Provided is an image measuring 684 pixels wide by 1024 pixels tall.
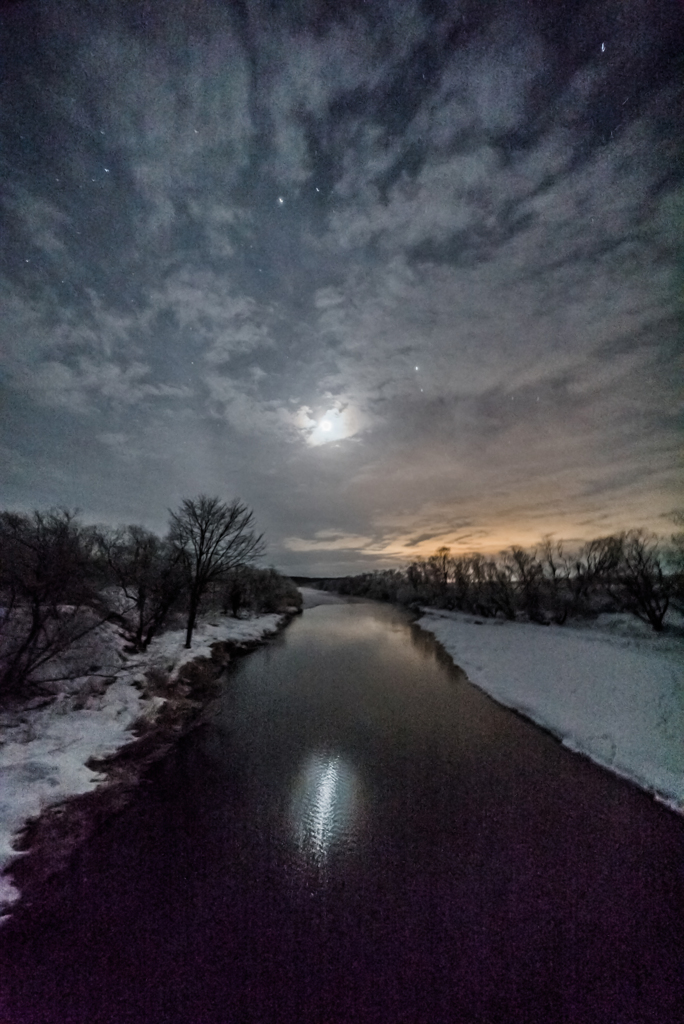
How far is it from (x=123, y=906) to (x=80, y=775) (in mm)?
4241

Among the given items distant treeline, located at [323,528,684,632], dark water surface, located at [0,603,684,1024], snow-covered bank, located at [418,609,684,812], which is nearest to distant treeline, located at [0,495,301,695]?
dark water surface, located at [0,603,684,1024]

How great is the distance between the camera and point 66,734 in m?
10.1

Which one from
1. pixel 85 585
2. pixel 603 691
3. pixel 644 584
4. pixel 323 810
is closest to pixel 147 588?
pixel 85 585

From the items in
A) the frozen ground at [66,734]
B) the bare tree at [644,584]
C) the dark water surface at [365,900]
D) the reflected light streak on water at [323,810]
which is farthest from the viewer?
the bare tree at [644,584]

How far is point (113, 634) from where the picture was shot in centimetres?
1914

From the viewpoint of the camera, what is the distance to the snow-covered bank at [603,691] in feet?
33.5

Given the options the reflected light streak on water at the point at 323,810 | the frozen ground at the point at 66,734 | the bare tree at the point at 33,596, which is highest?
the bare tree at the point at 33,596

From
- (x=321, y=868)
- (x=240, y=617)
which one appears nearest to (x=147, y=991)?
(x=321, y=868)

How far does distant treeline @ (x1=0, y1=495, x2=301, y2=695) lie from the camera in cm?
1191

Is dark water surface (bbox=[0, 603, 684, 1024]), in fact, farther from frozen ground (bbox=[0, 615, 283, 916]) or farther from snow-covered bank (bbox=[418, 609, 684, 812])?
frozen ground (bbox=[0, 615, 283, 916])

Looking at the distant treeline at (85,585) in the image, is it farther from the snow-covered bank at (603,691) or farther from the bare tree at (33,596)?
the snow-covered bank at (603,691)

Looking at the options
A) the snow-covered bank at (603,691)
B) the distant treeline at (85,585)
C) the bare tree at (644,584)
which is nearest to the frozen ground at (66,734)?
the distant treeline at (85,585)

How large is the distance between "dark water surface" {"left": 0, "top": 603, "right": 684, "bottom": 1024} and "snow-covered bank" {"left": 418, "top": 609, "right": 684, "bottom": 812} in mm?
1175

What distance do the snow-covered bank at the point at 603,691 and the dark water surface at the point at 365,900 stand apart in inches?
46.3
